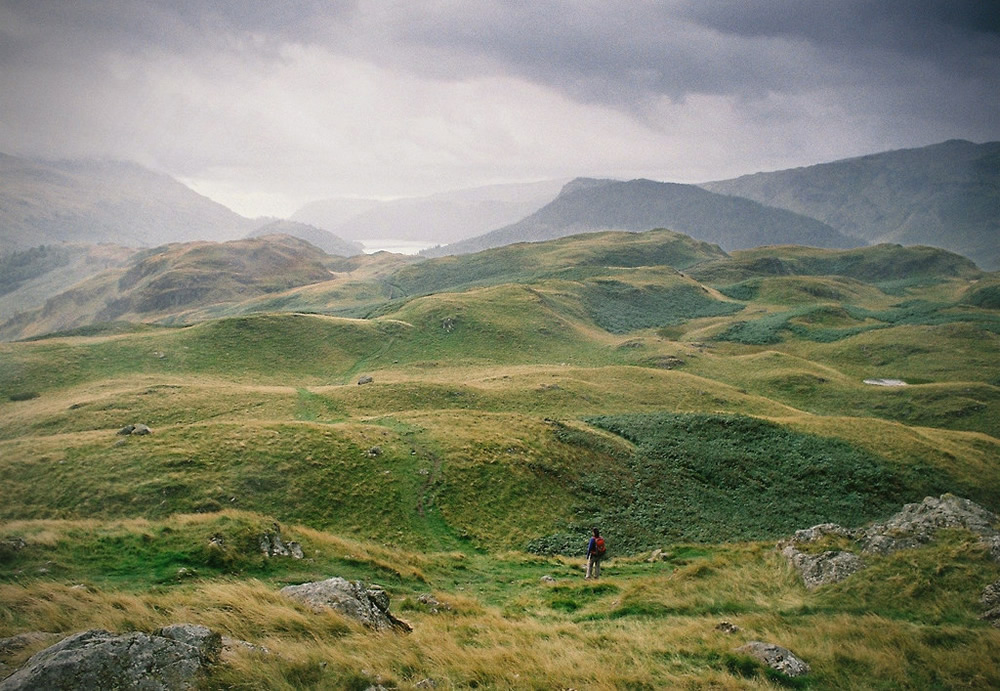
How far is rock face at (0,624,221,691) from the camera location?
7988mm

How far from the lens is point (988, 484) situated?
143 ft

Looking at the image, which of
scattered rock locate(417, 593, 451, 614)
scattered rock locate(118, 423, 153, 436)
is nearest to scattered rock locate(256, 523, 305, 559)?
scattered rock locate(417, 593, 451, 614)

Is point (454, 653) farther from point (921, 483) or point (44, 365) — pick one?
point (44, 365)

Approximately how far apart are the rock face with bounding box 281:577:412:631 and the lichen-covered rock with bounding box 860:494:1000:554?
18.0m

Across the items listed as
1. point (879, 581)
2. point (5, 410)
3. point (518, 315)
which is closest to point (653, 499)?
point (879, 581)

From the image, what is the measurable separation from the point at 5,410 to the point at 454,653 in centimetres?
6511

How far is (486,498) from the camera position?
1307 inches

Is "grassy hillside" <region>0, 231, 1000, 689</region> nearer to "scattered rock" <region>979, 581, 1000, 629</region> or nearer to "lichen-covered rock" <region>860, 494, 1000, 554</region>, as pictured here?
"scattered rock" <region>979, 581, 1000, 629</region>

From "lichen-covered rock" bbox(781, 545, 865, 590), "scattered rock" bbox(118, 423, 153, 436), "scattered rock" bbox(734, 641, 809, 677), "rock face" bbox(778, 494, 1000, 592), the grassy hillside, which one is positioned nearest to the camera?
"scattered rock" bbox(734, 641, 809, 677)

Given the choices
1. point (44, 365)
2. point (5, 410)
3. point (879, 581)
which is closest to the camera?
point (879, 581)

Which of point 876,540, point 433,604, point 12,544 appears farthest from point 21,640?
point 876,540

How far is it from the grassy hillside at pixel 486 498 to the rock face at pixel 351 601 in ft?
2.80

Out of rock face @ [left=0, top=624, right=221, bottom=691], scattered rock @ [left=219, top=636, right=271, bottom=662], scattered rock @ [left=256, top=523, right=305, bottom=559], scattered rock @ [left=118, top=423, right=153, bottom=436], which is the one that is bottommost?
scattered rock @ [left=256, top=523, right=305, bottom=559]

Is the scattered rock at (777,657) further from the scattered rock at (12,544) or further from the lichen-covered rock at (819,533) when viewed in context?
the scattered rock at (12,544)
